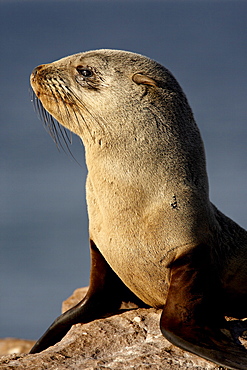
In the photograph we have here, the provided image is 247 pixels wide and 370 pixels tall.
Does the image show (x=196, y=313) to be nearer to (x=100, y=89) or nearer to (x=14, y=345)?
(x=100, y=89)

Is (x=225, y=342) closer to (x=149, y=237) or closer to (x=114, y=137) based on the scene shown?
(x=149, y=237)

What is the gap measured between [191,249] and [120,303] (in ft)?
5.84

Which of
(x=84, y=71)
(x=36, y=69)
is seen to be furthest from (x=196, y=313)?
(x=36, y=69)

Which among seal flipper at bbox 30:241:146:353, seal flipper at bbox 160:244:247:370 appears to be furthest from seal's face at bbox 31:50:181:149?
seal flipper at bbox 160:244:247:370

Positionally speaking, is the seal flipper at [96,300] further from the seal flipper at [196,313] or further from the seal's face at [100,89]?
the seal's face at [100,89]

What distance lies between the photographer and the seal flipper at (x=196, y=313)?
23.6 ft

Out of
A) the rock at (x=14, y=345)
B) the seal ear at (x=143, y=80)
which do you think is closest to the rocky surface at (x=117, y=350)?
the seal ear at (x=143, y=80)

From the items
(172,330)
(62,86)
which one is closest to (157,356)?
(172,330)

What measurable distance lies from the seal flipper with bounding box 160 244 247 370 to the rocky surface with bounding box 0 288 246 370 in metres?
0.17

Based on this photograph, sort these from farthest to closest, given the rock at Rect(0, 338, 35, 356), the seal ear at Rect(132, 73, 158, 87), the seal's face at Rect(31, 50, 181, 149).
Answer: the rock at Rect(0, 338, 35, 356) < the seal ear at Rect(132, 73, 158, 87) < the seal's face at Rect(31, 50, 181, 149)

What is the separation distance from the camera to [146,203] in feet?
26.7

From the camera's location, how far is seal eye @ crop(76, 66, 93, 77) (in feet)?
29.0

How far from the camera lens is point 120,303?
9.20 meters

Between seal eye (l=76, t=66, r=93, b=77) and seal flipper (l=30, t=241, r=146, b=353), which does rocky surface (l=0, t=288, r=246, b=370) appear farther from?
seal eye (l=76, t=66, r=93, b=77)
